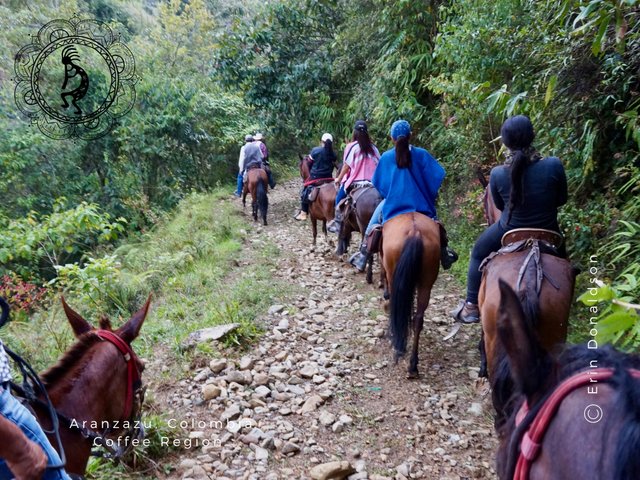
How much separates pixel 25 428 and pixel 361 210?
5.02 metres

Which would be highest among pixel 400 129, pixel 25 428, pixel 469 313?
pixel 400 129

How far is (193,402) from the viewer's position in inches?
154

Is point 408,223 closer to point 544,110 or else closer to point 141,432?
point 544,110

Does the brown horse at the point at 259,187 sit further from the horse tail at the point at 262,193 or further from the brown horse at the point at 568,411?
the brown horse at the point at 568,411

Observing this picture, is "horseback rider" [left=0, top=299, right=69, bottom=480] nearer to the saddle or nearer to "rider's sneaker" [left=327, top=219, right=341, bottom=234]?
"rider's sneaker" [left=327, top=219, right=341, bottom=234]

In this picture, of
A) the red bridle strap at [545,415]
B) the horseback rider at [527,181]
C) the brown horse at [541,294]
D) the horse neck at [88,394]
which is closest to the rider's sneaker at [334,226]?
the horseback rider at [527,181]

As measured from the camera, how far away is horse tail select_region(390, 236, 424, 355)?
4.11 m

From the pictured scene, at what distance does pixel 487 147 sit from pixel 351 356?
4.54 meters

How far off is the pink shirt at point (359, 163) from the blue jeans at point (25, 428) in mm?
5480

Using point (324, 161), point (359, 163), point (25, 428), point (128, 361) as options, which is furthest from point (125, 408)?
point (324, 161)

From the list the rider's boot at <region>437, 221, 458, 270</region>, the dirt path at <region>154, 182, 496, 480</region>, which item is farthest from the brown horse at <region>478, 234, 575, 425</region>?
the rider's boot at <region>437, 221, 458, 270</region>

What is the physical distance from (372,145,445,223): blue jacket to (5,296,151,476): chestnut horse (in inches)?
117

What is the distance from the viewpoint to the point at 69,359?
2.21 metres

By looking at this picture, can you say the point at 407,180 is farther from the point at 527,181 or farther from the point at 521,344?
the point at 521,344
